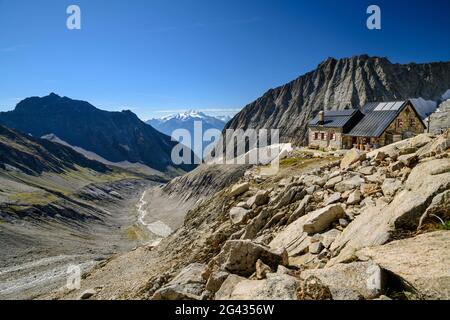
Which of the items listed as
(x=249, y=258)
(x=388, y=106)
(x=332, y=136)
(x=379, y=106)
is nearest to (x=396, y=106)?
(x=388, y=106)

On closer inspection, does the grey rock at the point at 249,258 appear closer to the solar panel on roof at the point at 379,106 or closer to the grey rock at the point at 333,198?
the grey rock at the point at 333,198

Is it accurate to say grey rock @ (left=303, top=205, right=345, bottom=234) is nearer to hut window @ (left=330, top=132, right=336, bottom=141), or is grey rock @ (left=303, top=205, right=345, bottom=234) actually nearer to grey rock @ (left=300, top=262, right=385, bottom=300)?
grey rock @ (left=300, top=262, right=385, bottom=300)

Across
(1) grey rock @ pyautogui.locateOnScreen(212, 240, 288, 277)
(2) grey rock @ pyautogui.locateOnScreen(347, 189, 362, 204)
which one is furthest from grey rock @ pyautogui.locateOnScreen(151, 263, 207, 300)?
(2) grey rock @ pyautogui.locateOnScreen(347, 189, 362, 204)

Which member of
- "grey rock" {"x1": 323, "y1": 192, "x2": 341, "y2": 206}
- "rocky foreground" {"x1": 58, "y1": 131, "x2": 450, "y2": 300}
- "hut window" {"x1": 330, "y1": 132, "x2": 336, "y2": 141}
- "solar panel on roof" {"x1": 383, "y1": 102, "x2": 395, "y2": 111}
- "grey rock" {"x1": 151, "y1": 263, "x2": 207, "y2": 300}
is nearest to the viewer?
"rocky foreground" {"x1": 58, "y1": 131, "x2": 450, "y2": 300}

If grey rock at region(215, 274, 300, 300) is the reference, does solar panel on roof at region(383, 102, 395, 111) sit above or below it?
above

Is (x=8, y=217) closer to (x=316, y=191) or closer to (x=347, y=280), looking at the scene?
(x=316, y=191)

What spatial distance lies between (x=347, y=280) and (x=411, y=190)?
594cm

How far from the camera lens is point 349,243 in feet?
44.4

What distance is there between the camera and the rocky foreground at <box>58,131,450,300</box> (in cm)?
903

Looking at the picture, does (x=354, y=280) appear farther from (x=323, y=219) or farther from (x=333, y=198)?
(x=333, y=198)

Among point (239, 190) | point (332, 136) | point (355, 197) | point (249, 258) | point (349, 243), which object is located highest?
point (332, 136)

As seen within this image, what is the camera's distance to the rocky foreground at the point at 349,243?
9031 mm

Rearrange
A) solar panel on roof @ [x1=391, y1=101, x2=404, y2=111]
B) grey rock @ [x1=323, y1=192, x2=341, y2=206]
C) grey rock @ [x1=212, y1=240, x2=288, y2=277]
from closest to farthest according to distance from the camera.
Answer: grey rock @ [x1=212, y1=240, x2=288, y2=277], grey rock @ [x1=323, y1=192, x2=341, y2=206], solar panel on roof @ [x1=391, y1=101, x2=404, y2=111]

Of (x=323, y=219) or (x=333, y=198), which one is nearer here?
(x=323, y=219)
